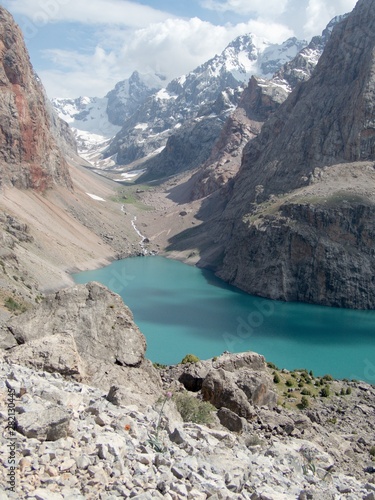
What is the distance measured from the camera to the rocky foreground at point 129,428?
43.6 feet

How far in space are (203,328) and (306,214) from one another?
43.5 metres

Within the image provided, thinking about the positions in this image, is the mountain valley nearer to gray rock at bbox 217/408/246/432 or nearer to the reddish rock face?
gray rock at bbox 217/408/246/432

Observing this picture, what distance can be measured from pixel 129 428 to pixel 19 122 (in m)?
126

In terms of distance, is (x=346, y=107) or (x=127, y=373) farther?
(x=346, y=107)

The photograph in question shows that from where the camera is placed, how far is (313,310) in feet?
329

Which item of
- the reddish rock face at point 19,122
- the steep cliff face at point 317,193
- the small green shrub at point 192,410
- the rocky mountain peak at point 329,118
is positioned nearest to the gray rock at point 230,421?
the small green shrub at point 192,410

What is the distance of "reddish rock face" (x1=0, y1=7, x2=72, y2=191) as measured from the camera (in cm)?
12656

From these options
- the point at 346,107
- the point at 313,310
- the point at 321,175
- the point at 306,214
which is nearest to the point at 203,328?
the point at 313,310

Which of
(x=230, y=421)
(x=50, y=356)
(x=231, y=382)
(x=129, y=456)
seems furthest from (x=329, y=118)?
(x=129, y=456)

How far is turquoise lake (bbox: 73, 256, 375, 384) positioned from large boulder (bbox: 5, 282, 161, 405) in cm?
3316

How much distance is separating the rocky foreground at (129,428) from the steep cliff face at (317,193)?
241ft

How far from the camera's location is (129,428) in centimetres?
1623

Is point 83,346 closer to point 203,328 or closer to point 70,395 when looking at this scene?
point 70,395

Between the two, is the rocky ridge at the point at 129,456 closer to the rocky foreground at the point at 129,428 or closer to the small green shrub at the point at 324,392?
the rocky foreground at the point at 129,428
